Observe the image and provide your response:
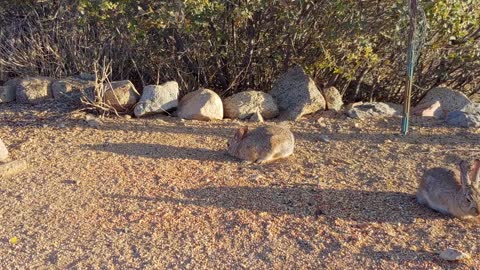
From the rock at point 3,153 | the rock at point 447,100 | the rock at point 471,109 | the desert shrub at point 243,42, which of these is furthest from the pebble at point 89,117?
the rock at point 471,109

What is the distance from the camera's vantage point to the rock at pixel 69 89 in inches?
307

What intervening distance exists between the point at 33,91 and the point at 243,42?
2850 mm

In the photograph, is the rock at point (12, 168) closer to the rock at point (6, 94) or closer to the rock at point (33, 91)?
the rock at point (33, 91)

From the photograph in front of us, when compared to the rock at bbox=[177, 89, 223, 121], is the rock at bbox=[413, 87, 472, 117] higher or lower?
higher

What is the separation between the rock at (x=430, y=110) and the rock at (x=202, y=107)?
2.55m

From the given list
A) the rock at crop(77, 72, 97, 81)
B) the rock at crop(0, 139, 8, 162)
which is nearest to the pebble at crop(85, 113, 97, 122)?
the rock at crop(77, 72, 97, 81)

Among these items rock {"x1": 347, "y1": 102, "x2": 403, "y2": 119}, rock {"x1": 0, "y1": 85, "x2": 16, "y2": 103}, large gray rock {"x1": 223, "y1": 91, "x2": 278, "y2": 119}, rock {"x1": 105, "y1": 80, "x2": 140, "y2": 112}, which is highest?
rock {"x1": 347, "y1": 102, "x2": 403, "y2": 119}

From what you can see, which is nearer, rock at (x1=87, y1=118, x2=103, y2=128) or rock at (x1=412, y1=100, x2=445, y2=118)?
rock at (x1=87, y1=118, x2=103, y2=128)

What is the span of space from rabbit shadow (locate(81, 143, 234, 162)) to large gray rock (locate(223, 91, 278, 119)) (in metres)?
1.30

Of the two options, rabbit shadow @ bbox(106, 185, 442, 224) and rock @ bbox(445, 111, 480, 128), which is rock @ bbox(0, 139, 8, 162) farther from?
rock @ bbox(445, 111, 480, 128)

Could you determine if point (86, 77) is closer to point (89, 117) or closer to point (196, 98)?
point (89, 117)

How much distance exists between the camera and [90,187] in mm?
5414

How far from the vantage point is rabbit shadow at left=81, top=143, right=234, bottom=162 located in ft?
20.2

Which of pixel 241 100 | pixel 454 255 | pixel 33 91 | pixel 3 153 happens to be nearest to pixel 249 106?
pixel 241 100
